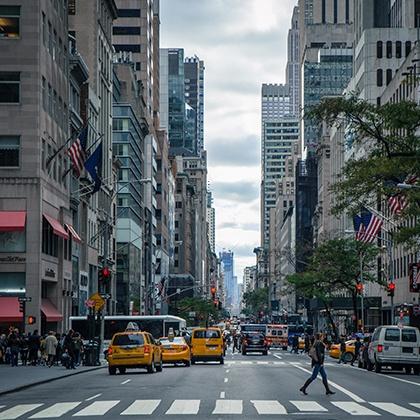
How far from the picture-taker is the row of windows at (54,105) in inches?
2638

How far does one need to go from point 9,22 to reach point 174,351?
72.9 ft

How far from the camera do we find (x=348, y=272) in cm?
Answer: 9919

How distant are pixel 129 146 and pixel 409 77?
77444 mm

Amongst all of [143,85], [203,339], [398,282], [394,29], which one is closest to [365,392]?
[203,339]

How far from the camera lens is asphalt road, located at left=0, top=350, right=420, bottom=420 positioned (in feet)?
79.8

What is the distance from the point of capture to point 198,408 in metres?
25.5

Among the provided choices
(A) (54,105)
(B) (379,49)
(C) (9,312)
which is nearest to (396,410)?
(C) (9,312)

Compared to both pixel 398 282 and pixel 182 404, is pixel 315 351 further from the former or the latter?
pixel 398 282

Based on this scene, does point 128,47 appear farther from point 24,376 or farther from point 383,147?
point 24,376

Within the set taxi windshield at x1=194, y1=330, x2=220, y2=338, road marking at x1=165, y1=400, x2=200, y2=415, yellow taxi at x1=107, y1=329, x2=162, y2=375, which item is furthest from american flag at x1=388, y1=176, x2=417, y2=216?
road marking at x1=165, y1=400, x2=200, y2=415

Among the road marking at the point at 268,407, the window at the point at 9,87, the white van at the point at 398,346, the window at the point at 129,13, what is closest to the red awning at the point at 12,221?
the window at the point at 9,87

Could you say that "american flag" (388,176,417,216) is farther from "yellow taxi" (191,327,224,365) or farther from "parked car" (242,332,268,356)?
"parked car" (242,332,268,356)

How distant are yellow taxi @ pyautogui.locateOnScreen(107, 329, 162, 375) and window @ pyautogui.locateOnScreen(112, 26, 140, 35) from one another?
10760cm

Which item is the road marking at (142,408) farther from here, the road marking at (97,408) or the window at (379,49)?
the window at (379,49)
